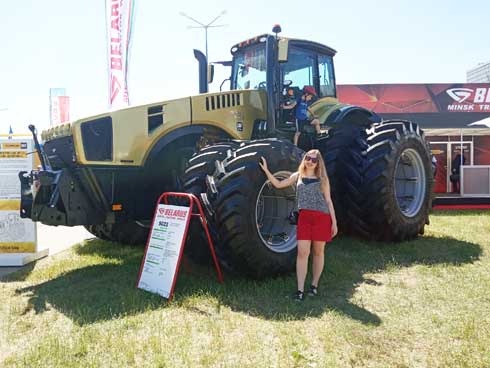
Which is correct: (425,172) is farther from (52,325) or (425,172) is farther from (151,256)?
(52,325)

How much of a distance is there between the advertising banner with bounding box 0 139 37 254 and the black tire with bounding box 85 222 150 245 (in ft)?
3.27

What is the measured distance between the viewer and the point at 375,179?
6352mm

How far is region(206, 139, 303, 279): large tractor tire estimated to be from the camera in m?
4.48

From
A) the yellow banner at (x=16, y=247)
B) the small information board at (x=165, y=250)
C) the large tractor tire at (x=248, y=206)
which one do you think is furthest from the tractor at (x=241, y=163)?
the yellow banner at (x=16, y=247)

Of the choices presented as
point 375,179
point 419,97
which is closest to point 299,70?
point 375,179

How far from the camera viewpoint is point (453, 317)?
3.85 m

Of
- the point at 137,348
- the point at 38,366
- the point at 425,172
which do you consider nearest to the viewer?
the point at 38,366

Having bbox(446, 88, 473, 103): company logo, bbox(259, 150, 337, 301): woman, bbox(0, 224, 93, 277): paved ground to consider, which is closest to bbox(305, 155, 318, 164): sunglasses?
bbox(259, 150, 337, 301): woman

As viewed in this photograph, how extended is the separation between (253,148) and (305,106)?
1955 mm

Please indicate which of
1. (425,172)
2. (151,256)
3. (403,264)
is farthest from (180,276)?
(425,172)

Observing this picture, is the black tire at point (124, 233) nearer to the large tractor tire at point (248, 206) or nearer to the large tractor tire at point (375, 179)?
the large tractor tire at point (248, 206)

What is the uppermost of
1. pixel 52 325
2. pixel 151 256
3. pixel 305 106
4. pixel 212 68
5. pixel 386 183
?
pixel 212 68

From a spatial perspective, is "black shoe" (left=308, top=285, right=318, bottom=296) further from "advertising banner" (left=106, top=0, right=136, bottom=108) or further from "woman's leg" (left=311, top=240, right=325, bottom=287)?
"advertising banner" (left=106, top=0, right=136, bottom=108)

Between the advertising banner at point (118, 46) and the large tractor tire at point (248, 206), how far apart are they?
321 inches
